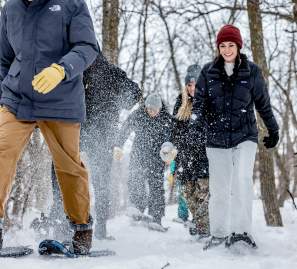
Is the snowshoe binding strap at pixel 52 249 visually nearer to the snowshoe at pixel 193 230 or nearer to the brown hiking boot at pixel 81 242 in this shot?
the brown hiking boot at pixel 81 242

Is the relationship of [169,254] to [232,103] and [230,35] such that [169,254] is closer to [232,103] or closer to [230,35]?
[232,103]

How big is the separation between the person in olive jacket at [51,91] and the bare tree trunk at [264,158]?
5.40 metres

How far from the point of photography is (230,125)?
172 inches

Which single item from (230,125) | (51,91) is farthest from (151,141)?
(51,91)

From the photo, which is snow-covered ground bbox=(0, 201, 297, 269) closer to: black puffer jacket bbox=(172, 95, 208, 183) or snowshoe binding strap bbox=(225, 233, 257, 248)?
snowshoe binding strap bbox=(225, 233, 257, 248)

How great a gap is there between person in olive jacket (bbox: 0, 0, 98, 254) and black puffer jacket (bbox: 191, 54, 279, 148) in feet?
4.69

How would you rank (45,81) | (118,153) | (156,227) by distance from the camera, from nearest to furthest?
(45,81) → (118,153) → (156,227)

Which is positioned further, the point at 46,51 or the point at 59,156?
the point at 59,156

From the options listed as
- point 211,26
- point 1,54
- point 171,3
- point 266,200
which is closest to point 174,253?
point 1,54

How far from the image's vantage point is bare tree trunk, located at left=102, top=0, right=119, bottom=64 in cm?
904

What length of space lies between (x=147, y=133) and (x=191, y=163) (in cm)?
117

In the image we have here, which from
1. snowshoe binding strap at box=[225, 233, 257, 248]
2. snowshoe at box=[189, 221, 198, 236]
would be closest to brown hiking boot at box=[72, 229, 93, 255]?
snowshoe binding strap at box=[225, 233, 257, 248]

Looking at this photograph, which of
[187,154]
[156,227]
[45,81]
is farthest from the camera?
[156,227]

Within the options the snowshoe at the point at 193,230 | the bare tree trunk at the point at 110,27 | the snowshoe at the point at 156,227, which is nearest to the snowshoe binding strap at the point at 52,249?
the snowshoe at the point at 193,230
